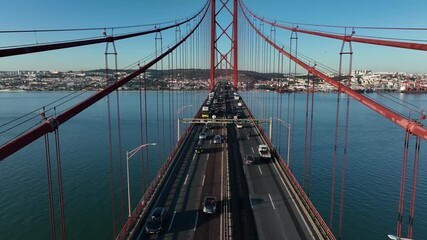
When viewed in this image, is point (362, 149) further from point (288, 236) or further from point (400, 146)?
point (288, 236)

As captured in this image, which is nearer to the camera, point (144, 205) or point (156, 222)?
point (156, 222)

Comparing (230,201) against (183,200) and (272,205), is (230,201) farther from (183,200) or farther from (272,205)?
(183,200)

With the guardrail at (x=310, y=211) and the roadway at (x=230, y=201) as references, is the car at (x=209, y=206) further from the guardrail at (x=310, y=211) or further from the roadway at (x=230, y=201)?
the guardrail at (x=310, y=211)

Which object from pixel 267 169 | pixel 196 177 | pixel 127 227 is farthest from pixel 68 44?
pixel 267 169

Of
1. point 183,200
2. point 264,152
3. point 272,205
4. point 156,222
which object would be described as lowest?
point 272,205

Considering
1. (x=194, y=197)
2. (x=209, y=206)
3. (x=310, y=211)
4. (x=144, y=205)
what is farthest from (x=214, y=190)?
(x=310, y=211)

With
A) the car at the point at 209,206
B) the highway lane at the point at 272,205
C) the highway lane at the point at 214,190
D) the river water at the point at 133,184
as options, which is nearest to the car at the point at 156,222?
the highway lane at the point at 214,190
